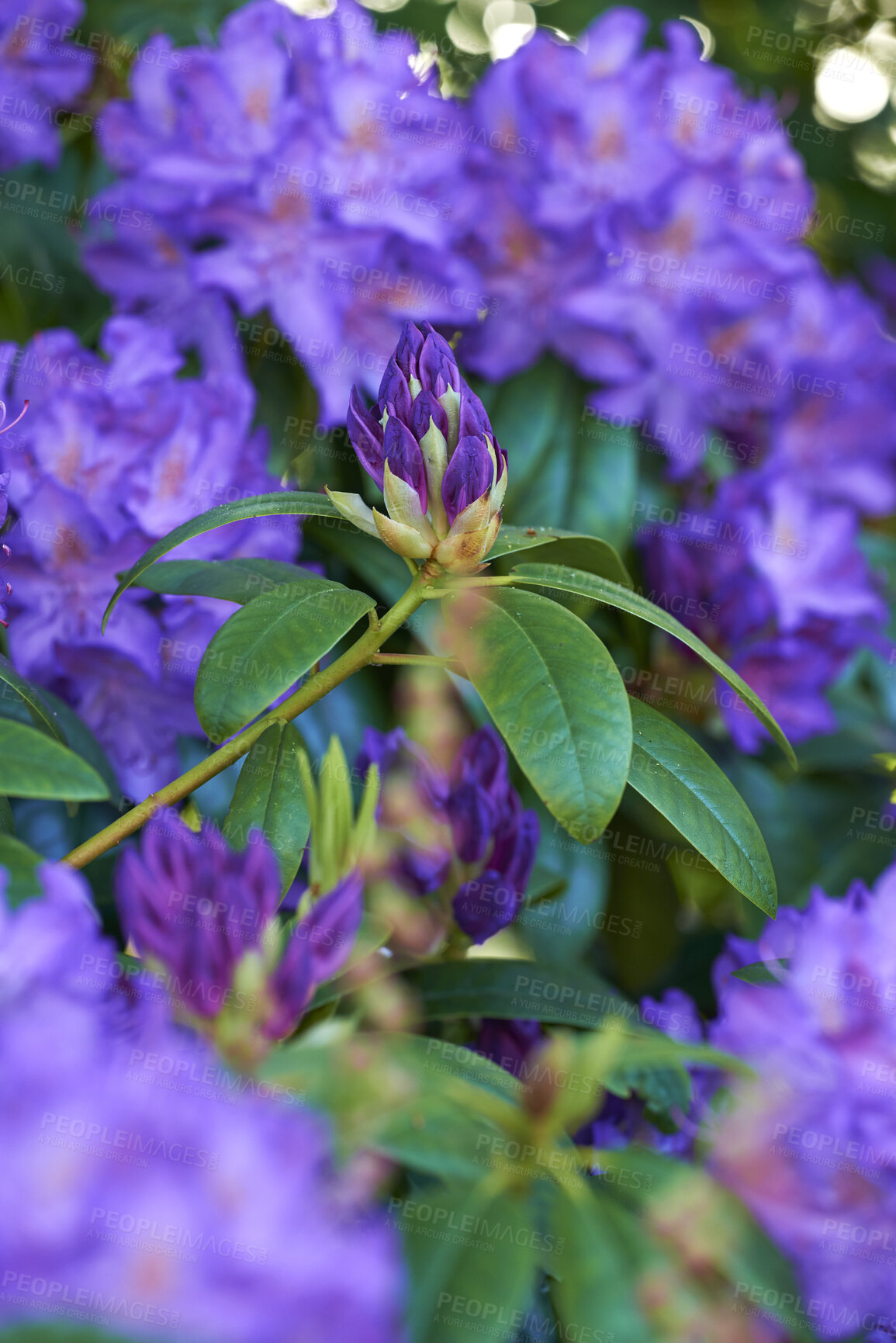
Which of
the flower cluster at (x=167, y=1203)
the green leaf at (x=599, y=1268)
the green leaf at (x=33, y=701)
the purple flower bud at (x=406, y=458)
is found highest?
the purple flower bud at (x=406, y=458)

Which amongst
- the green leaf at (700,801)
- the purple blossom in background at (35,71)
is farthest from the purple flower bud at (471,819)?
the purple blossom in background at (35,71)

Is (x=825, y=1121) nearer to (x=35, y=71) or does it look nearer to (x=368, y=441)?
(x=368, y=441)

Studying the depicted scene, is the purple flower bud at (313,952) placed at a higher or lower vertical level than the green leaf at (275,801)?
higher

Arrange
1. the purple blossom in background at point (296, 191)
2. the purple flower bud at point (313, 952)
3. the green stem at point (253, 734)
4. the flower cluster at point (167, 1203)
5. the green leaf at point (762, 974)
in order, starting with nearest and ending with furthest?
the flower cluster at point (167, 1203)
the purple flower bud at point (313, 952)
the green stem at point (253, 734)
the green leaf at point (762, 974)
the purple blossom in background at point (296, 191)

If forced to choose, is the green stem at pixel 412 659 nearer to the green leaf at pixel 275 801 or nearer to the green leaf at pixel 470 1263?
the green leaf at pixel 275 801

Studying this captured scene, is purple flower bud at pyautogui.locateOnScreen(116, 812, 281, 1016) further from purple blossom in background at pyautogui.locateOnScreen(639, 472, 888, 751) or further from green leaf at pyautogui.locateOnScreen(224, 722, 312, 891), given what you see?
purple blossom in background at pyautogui.locateOnScreen(639, 472, 888, 751)

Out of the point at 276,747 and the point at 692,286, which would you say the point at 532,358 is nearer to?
the point at 692,286

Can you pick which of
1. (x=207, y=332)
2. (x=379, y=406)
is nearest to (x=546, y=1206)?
(x=379, y=406)

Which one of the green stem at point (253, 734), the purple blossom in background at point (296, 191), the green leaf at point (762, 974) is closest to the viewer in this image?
the green stem at point (253, 734)
